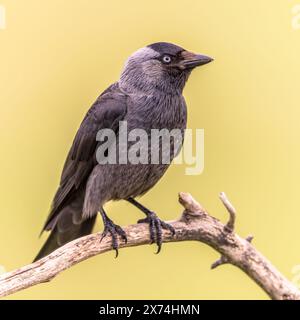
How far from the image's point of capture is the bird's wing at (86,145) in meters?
4.95

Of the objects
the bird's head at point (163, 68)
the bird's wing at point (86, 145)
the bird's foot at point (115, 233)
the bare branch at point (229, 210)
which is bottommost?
the bird's foot at point (115, 233)

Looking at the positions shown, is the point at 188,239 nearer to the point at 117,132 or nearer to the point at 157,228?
the point at 157,228

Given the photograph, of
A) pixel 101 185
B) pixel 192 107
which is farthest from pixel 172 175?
pixel 101 185

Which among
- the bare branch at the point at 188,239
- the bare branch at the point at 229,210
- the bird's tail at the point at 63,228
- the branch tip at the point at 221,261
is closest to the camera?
the bare branch at the point at 188,239

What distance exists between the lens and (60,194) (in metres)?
5.25

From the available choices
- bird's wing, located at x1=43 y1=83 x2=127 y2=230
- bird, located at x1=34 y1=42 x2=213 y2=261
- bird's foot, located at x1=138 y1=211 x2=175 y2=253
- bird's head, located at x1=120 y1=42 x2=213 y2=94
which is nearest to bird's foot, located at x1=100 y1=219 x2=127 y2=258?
bird, located at x1=34 y1=42 x2=213 y2=261

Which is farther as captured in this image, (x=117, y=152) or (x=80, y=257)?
(x=117, y=152)

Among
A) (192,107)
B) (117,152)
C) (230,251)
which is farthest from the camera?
(192,107)

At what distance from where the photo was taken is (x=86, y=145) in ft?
16.7

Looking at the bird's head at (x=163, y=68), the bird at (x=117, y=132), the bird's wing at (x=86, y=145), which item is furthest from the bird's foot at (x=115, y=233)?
the bird's head at (x=163, y=68)

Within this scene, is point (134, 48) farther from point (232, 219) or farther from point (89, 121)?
point (232, 219)

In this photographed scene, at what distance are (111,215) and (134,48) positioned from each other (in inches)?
63.1

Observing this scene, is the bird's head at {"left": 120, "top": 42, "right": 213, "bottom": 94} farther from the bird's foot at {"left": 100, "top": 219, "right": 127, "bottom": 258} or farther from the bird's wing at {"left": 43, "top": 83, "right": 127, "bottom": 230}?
the bird's foot at {"left": 100, "top": 219, "right": 127, "bottom": 258}

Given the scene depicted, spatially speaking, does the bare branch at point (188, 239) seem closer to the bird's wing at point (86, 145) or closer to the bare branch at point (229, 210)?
the bare branch at point (229, 210)
